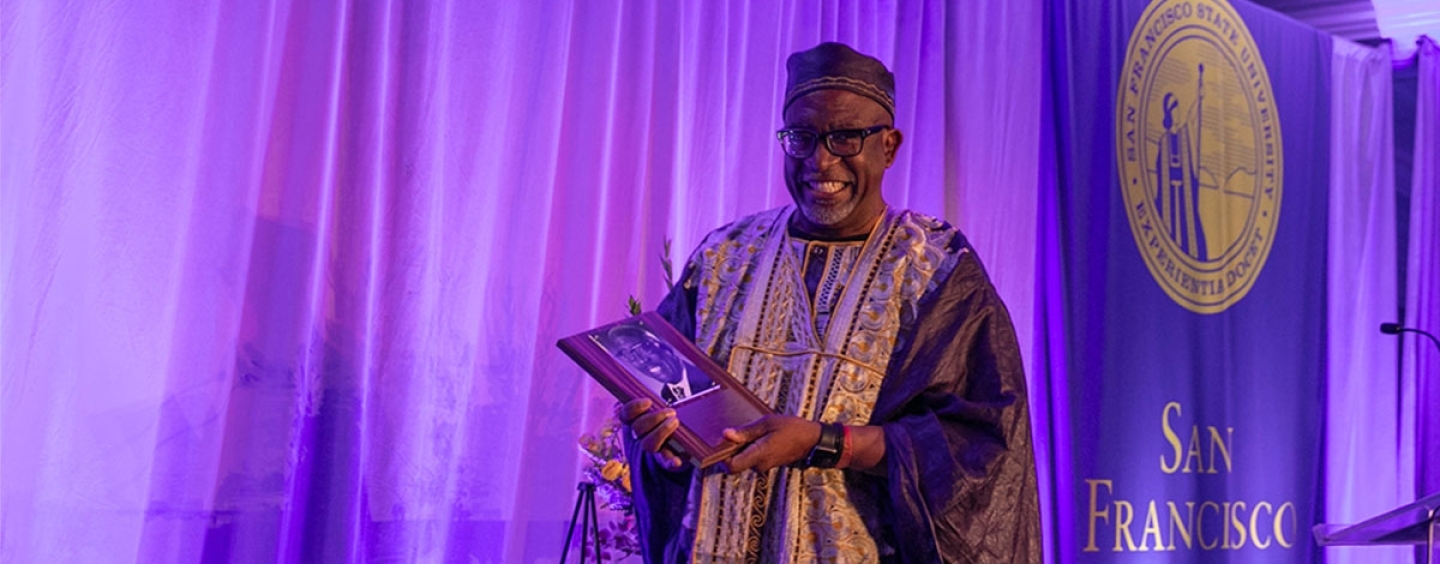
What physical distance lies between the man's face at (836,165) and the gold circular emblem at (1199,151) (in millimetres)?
2895

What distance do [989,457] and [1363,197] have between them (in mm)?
4694

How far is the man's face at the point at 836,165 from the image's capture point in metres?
2.41

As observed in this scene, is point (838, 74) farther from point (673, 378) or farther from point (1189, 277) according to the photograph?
point (1189, 277)

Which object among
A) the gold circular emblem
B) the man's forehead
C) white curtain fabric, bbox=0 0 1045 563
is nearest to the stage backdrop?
the gold circular emblem

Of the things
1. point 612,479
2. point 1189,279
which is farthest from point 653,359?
point 1189,279

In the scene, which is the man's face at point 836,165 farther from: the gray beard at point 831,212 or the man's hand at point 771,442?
the man's hand at point 771,442

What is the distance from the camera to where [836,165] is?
241 centimetres

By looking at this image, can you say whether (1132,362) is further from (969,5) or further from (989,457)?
(989,457)

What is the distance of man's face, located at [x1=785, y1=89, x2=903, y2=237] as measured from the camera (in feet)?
7.90

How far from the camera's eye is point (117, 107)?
289 centimetres

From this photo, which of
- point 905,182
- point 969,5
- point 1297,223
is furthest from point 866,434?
point 1297,223

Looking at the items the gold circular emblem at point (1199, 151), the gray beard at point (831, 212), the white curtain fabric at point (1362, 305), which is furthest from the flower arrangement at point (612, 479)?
the white curtain fabric at point (1362, 305)

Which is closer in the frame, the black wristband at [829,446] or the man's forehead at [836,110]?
the black wristband at [829,446]

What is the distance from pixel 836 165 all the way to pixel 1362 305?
14.9 ft
